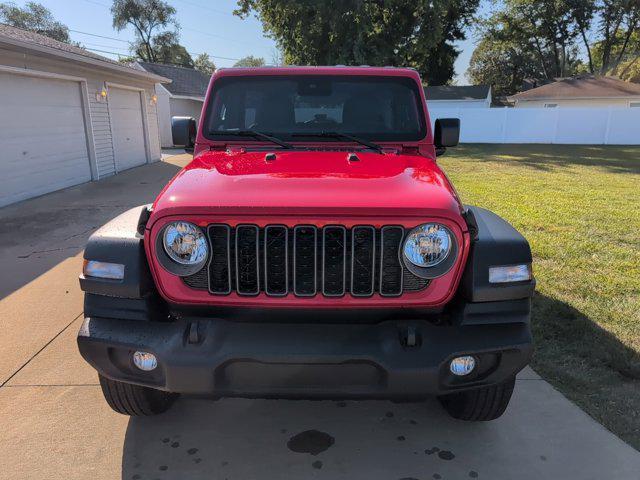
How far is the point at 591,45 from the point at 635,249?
1859 inches

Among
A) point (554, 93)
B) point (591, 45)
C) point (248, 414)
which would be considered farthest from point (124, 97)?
point (591, 45)

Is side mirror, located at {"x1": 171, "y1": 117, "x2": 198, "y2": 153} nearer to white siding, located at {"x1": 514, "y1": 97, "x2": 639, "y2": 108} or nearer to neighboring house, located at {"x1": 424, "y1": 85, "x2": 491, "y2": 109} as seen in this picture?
neighboring house, located at {"x1": 424, "y1": 85, "x2": 491, "y2": 109}

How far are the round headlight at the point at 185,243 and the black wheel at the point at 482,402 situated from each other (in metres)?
1.49

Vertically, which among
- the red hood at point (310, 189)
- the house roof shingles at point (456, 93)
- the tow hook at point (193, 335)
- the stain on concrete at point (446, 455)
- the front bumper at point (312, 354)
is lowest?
the stain on concrete at point (446, 455)

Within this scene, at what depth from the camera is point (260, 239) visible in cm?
222

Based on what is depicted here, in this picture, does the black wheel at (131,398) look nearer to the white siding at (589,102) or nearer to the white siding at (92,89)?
the white siding at (92,89)

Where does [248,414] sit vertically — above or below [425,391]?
below

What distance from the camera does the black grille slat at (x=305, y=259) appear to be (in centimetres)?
222

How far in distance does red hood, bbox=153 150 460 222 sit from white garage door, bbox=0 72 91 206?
→ 827 cm

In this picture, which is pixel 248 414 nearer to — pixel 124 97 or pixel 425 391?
pixel 425 391

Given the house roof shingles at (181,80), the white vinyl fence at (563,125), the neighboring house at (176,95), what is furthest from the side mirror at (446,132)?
the house roof shingles at (181,80)

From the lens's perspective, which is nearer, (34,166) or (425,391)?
(425,391)

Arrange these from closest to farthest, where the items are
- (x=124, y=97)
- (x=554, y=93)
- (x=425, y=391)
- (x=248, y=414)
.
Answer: (x=425, y=391) < (x=248, y=414) < (x=124, y=97) < (x=554, y=93)

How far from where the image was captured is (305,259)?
2.25m
